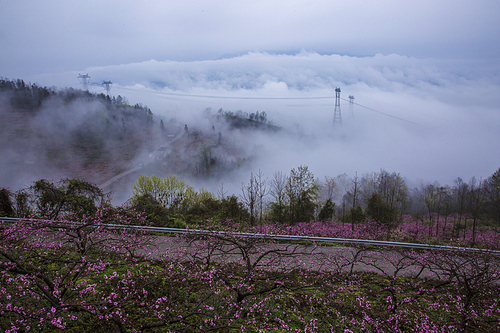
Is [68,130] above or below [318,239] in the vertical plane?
above

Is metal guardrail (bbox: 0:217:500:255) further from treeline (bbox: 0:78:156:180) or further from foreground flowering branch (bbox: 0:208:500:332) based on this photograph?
treeline (bbox: 0:78:156:180)

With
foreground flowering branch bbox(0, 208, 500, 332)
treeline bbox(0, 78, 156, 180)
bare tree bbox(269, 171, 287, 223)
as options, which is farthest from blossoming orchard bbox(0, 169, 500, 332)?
treeline bbox(0, 78, 156, 180)

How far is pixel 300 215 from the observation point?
14.9 meters

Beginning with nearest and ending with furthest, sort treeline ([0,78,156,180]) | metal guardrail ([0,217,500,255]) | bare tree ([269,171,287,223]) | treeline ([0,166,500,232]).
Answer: metal guardrail ([0,217,500,255]), treeline ([0,166,500,232]), bare tree ([269,171,287,223]), treeline ([0,78,156,180])

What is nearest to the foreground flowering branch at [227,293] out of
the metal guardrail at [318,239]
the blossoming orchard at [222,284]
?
the blossoming orchard at [222,284]

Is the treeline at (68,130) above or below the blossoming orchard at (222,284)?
above

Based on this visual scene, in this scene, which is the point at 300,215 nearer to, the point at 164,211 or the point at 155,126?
the point at 164,211

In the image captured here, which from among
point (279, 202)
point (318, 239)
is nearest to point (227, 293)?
point (318, 239)

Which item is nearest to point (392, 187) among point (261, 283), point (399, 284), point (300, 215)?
point (300, 215)

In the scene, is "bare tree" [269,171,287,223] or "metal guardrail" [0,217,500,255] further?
"bare tree" [269,171,287,223]

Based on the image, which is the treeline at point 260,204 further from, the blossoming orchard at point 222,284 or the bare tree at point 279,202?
the blossoming orchard at point 222,284

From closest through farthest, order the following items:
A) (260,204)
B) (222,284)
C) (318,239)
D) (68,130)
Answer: (222,284), (318,239), (260,204), (68,130)

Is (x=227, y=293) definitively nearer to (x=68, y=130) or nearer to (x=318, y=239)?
(x=318, y=239)

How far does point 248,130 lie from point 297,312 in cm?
4117
